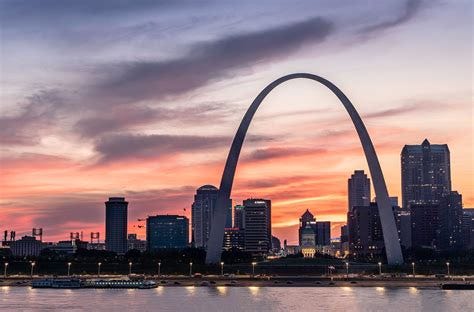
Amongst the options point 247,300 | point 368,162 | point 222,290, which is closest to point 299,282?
point 222,290

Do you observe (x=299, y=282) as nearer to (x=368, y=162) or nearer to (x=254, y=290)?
(x=254, y=290)

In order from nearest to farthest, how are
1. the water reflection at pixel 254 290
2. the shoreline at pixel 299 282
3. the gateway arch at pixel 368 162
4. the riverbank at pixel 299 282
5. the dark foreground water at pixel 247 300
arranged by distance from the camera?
the dark foreground water at pixel 247 300 < the water reflection at pixel 254 290 < the gateway arch at pixel 368 162 < the shoreline at pixel 299 282 < the riverbank at pixel 299 282

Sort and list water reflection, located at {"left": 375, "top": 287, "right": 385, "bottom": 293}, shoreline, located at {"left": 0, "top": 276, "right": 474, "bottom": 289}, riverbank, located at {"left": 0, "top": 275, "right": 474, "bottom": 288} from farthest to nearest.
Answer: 1. riverbank, located at {"left": 0, "top": 275, "right": 474, "bottom": 288}
2. shoreline, located at {"left": 0, "top": 276, "right": 474, "bottom": 289}
3. water reflection, located at {"left": 375, "top": 287, "right": 385, "bottom": 293}

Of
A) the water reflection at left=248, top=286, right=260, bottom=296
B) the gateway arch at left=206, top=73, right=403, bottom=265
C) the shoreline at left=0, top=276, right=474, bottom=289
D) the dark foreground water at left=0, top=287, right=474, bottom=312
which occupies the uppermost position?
the gateway arch at left=206, top=73, right=403, bottom=265

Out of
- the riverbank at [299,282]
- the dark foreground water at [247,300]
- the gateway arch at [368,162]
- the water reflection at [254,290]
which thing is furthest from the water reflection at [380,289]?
the water reflection at [254,290]

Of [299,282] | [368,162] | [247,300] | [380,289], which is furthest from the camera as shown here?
[299,282]

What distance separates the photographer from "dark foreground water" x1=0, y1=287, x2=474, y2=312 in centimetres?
9225

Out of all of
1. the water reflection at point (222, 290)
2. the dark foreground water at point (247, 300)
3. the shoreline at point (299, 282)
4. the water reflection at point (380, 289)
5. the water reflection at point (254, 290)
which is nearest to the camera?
the dark foreground water at point (247, 300)

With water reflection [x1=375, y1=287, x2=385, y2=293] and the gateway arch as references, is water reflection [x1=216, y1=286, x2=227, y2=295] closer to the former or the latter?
the gateway arch

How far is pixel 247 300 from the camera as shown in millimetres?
101438

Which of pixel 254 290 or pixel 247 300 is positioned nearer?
pixel 247 300

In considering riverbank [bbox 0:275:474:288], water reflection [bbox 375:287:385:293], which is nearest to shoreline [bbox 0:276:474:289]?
riverbank [bbox 0:275:474:288]

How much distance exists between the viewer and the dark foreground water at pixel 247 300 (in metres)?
92.2

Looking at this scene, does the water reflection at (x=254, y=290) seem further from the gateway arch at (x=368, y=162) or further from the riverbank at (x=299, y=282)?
the gateway arch at (x=368, y=162)
